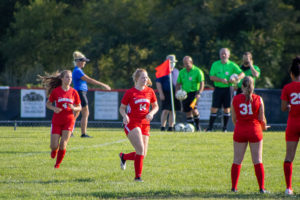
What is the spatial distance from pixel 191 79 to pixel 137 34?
24192mm

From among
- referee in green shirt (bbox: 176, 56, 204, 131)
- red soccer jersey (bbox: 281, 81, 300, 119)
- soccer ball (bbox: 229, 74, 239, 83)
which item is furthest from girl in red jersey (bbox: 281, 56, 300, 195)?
referee in green shirt (bbox: 176, 56, 204, 131)

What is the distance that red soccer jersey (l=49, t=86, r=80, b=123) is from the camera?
9.45 metres

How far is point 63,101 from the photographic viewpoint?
9578 millimetres

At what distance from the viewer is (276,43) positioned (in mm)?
35656

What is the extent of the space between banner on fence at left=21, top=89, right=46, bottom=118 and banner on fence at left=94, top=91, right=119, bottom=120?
2.21m

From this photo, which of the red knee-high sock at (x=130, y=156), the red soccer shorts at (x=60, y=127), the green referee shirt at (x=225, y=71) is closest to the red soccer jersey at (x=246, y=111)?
the red knee-high sock at (x=130, y=156)

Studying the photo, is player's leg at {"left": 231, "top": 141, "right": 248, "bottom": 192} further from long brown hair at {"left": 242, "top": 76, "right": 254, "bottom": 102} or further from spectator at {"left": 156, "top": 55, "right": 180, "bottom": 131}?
spectator at {"left": 156, "top": 55, "right": 180, "bottom": 131}

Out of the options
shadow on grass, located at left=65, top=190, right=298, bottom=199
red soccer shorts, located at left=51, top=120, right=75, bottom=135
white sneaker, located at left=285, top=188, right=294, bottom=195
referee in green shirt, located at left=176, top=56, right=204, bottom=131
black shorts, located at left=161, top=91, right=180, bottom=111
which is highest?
referee in green shirt, located at left=176, top=56, right=204, bottom=131

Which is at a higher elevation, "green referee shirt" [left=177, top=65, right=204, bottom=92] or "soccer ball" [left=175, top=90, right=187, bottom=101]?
"green referee shirt" [left=177, top=65, right=204, bottom=92]

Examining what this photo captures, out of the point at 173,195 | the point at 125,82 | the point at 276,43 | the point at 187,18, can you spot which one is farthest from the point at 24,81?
the point at 173,195

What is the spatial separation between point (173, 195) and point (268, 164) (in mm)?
3434

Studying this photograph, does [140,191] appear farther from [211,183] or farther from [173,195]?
[211,183]

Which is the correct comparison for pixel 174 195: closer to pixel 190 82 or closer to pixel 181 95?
pixel 181 95

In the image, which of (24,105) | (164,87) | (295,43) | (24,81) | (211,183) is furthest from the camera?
(295,43)
